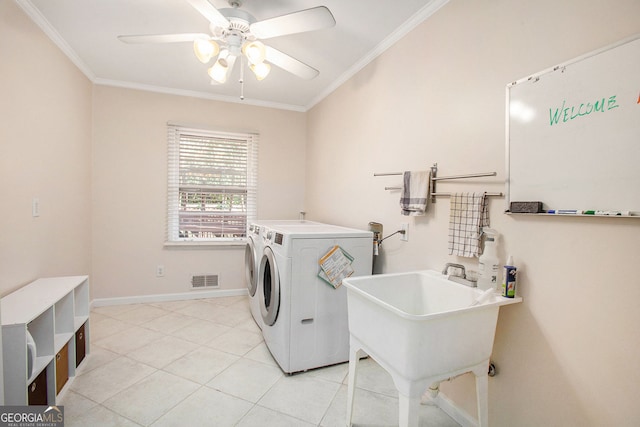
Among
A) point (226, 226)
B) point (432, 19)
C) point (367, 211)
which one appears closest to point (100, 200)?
point (226, 226)

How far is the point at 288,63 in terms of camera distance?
1935mm

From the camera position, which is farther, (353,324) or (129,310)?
(129,310)

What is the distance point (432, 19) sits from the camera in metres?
1.83

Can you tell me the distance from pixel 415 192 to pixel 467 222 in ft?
1.34

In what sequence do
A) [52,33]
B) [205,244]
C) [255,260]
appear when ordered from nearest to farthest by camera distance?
[52,33] → [255,260] → [205,244]

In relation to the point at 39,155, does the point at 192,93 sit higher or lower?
higher

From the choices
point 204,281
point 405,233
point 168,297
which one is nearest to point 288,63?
point 405,233

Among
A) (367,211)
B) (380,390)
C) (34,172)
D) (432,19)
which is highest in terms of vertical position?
(432,19)

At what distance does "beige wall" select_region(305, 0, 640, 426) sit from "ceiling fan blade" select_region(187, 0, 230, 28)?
1204 mm

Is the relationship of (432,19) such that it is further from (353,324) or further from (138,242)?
(138,242)

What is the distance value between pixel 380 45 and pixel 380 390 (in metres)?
2.43

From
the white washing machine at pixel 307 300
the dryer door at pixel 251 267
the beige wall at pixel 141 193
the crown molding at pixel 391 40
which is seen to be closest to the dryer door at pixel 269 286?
the white washing machine at pixel 307 300
